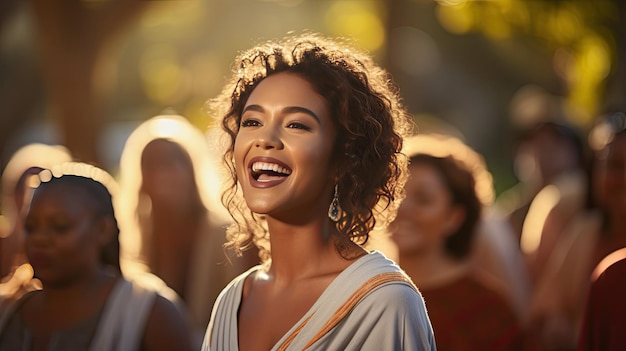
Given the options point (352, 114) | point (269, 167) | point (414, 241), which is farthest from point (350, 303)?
point (414, 241)

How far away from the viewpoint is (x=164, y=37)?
27125 mm

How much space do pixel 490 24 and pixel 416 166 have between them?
596cm

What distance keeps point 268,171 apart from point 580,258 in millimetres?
3355

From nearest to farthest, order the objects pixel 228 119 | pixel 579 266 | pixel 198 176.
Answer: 1. pixel 228 119
2. pixel 579 266
3. pixel 198 176

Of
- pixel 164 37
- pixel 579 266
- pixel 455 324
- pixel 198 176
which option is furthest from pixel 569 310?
pixel 164 37

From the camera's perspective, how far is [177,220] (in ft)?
25.3

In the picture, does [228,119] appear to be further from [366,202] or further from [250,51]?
[366,202]

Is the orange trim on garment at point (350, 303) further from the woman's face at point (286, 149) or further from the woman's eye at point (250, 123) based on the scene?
the woman's eye at point (250, 123)

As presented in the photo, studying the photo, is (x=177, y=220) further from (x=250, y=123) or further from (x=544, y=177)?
(x=250, y=123)

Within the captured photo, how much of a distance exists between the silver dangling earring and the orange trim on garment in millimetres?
347

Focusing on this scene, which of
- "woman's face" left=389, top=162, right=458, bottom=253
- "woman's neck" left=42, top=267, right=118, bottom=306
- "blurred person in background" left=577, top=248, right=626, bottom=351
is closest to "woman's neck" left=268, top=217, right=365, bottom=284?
"woman's neck" left=42, top=267, right=118, bottom=306

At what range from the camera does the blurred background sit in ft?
33.0

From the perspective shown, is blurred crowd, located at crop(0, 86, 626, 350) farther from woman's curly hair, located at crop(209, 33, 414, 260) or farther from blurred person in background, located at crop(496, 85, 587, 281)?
woman's curly hair, located at crop(209, 33, 414, 260)

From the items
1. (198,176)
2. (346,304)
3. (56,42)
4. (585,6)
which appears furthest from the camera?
(585,6)
